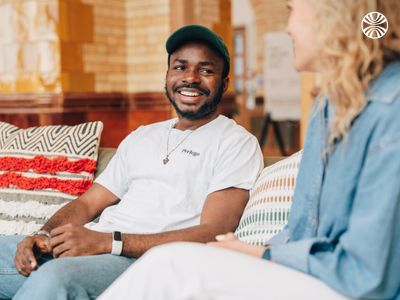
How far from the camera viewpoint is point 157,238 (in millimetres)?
1793

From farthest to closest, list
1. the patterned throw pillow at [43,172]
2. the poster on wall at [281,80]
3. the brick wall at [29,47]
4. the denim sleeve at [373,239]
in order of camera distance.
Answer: the poster on wall at [281,80] < the brick wall at [29,47] < the patterned throw pillow at [43,172] < the denim sleeve at [373,239]

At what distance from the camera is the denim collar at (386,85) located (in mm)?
1175

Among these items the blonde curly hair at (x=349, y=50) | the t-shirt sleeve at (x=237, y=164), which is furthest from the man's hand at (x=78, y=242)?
the blonde curly hair at (x=349, y=50)

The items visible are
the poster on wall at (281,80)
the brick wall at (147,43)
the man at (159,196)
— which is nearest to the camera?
the man at (159,196)

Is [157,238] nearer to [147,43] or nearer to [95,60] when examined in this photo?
[95,60]

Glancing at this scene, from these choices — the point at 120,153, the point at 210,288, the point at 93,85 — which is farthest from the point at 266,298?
the point at 93,85

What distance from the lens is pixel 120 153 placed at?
7.27ft

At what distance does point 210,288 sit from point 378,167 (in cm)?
39

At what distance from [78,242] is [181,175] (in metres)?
0.40

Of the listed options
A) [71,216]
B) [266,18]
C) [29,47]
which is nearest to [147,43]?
[29,47]

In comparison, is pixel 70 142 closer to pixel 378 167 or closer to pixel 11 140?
pixel 11 140

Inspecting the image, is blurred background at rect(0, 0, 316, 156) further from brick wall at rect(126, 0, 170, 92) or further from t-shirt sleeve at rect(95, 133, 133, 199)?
t-shirt sleeve at rect(95, 133, 133, 199)

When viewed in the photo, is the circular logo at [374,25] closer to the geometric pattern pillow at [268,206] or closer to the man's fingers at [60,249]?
the geometric pattern pillow at [268,206]

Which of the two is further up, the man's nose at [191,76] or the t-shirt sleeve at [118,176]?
the man's nose at [191,76]
